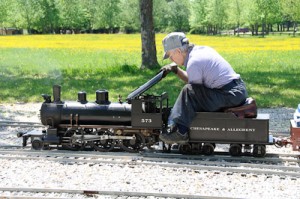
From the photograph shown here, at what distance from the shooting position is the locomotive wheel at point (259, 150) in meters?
9.09

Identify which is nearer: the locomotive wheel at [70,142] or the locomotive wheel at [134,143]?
the locomotive wheel at [134,143]

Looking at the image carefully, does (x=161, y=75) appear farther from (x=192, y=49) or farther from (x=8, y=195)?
(x=8, y=195)

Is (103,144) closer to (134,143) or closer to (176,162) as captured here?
(134,143)

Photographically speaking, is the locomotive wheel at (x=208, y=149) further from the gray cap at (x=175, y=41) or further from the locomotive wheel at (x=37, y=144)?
the locomotive wheel at (x=37, y=144)

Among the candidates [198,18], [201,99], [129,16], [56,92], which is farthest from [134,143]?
[198,18]

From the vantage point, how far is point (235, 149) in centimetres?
913

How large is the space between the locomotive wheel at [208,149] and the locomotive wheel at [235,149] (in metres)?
0.31

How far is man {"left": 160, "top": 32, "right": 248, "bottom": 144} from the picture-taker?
873 cm

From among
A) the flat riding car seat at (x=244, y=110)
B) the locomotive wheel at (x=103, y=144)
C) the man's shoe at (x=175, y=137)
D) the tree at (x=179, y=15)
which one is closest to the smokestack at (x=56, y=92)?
the locomotive wheel at (x=103, y=144)

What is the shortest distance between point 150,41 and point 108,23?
4403 centimetres

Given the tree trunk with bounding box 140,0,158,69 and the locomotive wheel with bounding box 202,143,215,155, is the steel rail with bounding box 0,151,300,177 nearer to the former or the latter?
the locomotive wheel with bounding box 202,143,215,155

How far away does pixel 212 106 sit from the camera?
29.0 feet

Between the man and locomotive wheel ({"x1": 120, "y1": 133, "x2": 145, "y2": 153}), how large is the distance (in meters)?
0.64

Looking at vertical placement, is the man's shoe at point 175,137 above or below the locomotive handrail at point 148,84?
below
